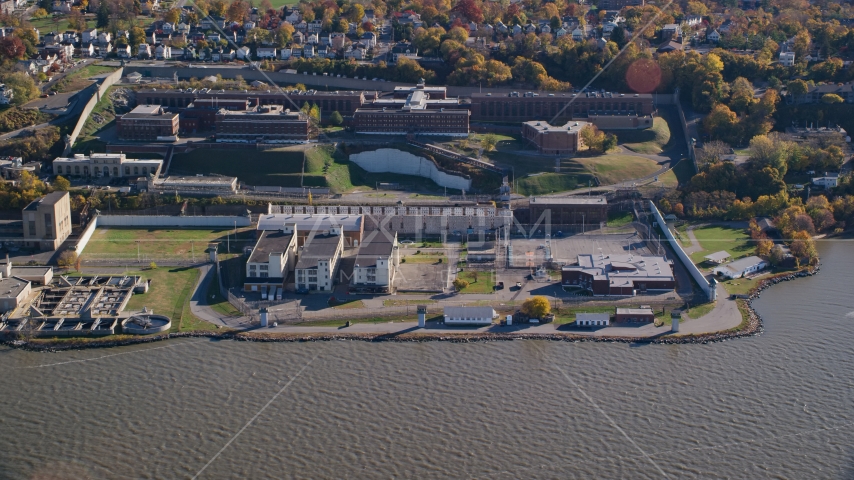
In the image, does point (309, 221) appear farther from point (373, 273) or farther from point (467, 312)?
point (467, 312)

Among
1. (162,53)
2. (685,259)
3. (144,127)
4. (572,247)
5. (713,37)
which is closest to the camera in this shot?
(685,259)

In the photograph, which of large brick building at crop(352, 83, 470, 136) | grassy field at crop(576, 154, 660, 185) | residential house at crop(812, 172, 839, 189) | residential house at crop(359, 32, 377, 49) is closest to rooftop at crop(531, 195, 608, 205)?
grassy field at crop(576, 154, 660, 185)

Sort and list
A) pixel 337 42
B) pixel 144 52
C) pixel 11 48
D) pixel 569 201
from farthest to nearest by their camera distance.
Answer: pixel 337 42 < pixel 144 52 < pixel 11 48 < pixel 569 201

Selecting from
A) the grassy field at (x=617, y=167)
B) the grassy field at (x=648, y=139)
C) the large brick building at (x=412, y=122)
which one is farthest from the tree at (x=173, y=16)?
the grassy field at (x=617, y=167)

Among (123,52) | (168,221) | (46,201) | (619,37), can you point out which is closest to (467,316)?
(168,221)

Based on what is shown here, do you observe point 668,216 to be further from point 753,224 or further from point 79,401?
point 79,401

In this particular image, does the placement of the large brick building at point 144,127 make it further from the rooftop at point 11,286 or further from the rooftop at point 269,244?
the rooftop at point 11,286
